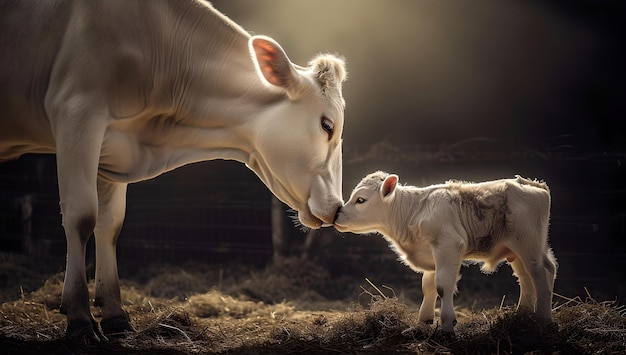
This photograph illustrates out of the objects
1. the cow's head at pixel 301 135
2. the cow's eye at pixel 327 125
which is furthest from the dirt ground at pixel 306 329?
the cow's eye at pixel 327 125

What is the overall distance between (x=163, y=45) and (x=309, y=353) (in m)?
2.43

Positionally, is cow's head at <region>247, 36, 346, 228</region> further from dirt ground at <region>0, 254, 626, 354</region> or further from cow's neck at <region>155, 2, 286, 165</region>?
dirt ground at <region>0, 254, 626, 354</region>

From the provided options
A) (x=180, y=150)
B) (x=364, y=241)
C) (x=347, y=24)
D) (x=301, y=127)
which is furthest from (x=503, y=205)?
(x=347, y=24)

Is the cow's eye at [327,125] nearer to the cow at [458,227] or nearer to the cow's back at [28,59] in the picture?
the cow at [458,227]

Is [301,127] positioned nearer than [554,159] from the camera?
Yes

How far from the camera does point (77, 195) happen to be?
5191mm

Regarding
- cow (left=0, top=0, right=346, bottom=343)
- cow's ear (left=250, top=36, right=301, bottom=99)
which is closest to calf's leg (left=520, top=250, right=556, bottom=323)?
cow (left=0, top=0, right=346, bottom=343)

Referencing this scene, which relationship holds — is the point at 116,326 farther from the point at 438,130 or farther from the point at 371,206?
the point at 438,130

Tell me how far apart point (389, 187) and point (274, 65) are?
4.08 ft

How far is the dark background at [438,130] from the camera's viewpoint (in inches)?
379

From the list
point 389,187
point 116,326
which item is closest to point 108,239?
point 116,326

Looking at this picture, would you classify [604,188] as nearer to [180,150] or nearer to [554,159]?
[554,159]

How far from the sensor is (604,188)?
9.50 m

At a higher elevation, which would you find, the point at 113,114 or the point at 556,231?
the point at 113,114
